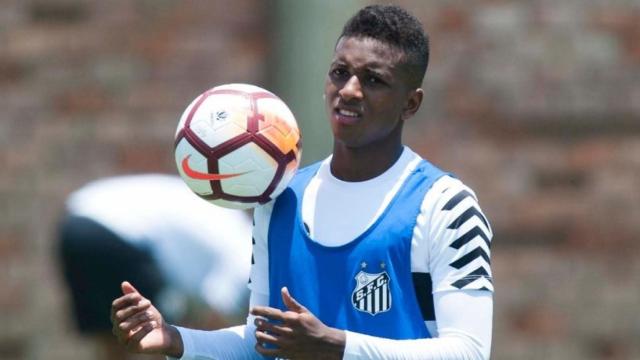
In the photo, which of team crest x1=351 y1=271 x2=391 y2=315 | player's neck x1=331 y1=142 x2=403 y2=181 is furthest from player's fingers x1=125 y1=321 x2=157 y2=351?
player's neck x1=331 y1=142 x2=403 y2=181

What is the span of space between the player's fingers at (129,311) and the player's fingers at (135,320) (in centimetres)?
1

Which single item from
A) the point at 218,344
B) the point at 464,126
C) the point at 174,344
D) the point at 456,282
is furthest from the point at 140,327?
the point at 464,126

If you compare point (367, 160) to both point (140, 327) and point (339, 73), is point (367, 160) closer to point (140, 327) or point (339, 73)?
point (339, 73)

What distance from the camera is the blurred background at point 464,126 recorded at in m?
8.02

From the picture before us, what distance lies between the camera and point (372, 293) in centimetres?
443

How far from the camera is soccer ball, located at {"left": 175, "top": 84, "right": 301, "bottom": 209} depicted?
180 inches

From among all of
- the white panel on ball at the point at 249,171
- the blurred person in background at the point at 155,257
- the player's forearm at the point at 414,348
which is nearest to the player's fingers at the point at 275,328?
the player's forearm at the point at 414,348

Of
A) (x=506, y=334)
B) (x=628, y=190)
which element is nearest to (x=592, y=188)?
(x=628, y=190)

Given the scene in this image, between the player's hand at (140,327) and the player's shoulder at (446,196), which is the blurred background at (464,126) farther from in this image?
the player's hand at (140,327)

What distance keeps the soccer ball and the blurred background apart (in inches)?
130

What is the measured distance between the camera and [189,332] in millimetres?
4555

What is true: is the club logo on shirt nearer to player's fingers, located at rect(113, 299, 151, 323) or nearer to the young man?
the young man

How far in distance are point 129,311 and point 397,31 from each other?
96cm

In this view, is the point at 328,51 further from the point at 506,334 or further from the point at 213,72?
the point at 506,334
